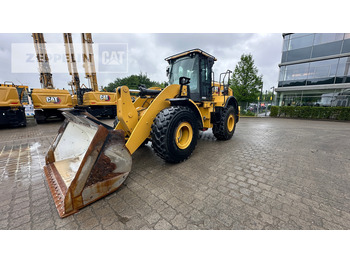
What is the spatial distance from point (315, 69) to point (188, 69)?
62.6ft

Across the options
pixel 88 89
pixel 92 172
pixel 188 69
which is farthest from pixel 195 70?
pixel 88 89

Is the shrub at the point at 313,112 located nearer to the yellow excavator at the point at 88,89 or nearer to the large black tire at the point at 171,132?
the large black tire at the point at 171,132

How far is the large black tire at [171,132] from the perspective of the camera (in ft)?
8.36

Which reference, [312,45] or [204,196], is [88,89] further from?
[312,45]

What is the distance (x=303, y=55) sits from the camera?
617 inches

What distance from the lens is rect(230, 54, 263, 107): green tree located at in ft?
49.2

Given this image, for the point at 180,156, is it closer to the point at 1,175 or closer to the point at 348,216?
the point at 348,216

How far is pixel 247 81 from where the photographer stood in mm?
15133

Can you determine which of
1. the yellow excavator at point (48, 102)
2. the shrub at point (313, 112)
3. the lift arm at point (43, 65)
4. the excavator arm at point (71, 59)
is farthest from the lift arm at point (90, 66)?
the shrub at point (313, 112)

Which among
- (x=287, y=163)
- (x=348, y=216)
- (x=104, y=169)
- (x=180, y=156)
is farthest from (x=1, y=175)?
(x=287, y=163)

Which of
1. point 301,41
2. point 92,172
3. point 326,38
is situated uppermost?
point 301,41

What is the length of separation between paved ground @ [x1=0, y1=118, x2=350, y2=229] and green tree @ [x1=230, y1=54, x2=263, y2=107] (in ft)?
42.6

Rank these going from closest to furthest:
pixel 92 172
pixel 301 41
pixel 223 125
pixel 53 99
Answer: pixel 92 172 < pixel 223 125 < pixel 53 99 < pixel 301 41

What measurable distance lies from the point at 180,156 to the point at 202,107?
182cm
